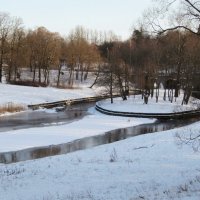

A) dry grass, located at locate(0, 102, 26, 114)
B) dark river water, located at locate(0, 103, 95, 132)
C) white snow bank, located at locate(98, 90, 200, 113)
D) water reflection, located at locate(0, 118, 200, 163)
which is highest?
white snow bank, located at locate(98, 90, 200, 113)

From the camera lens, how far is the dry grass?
48672mm

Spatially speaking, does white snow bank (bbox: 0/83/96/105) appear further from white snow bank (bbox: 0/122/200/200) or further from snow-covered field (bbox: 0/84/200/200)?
white snow bank (bbox: 0/122/200/200)

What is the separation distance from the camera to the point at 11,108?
50094mm

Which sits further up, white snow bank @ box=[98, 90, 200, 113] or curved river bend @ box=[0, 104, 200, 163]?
white snow bank @ box=[98, 90, 200, 113]

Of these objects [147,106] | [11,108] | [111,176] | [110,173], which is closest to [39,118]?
[11,108]

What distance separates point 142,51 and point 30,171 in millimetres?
49348

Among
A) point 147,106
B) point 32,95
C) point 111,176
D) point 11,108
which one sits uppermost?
point 111,176

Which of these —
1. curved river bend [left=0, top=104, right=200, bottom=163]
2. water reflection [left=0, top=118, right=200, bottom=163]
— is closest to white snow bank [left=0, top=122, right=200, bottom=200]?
water reflection [left=0, top=118, right=200, bottom=163]

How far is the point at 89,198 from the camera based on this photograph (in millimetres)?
11805

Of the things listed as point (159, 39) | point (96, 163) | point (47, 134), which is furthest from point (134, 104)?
point (159, 39)

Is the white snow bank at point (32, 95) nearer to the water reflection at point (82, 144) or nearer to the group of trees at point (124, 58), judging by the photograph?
the group of trees at point (124, 58)

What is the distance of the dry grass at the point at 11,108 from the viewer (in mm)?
48672

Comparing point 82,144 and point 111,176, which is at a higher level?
point 111,176

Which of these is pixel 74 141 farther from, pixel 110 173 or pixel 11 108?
pixel 11 108
